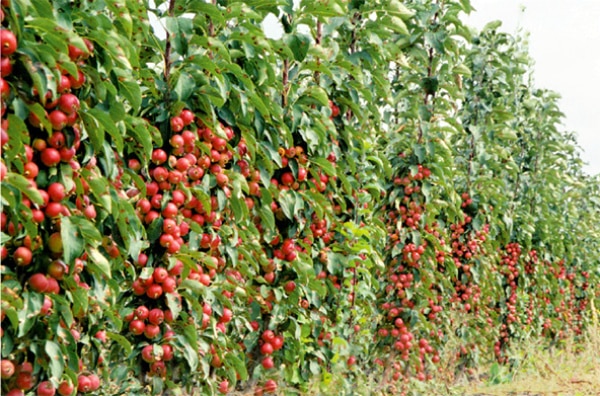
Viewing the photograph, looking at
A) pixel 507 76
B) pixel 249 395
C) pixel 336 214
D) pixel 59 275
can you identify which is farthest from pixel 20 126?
pixel 507 76

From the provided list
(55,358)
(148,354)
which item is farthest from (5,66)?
(148,354)

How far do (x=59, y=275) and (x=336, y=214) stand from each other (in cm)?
292

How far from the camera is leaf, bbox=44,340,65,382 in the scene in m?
2.44


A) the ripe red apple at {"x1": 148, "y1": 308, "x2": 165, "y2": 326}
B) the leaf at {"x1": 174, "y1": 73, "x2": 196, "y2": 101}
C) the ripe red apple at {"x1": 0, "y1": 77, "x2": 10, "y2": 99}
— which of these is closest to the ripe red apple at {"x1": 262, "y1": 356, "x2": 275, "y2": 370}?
the ripe red apple at {"x1": 148, "y1": 308, "x2": 165, "y2": 326}

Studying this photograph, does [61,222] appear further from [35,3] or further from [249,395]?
[249,395]

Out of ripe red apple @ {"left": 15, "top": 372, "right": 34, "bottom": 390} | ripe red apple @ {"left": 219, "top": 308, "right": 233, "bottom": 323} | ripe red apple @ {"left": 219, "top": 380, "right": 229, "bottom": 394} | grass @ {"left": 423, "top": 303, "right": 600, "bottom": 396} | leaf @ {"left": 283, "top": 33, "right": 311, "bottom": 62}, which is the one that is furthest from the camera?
grass @ {"left": 423, "top": 303, "right": 600, "bottom": 396}

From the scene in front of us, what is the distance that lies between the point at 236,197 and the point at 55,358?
1.54 meters

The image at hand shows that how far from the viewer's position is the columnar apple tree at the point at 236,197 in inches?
96.0

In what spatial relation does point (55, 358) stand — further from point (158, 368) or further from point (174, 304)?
point (158, 368)

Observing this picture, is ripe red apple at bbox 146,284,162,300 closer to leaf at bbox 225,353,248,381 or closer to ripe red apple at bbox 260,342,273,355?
leaf at bbox 225,353,248,381

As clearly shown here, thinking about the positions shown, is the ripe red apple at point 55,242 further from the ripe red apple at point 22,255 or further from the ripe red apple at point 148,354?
the ripe red apple at point 148,354

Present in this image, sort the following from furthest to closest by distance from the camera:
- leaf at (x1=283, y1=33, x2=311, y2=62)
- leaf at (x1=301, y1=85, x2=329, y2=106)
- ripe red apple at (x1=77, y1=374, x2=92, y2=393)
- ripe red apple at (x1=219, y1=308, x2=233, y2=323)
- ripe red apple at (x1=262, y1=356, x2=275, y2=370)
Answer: ripe red apple at (x1=262, y1=356, x2=275, y2=370), leaf at (x1=301, y1=85, x2=329, y2=106), leaf at (x1=283, y1=33, x2=311, y2=62), ripe red apple at (x1=219, y1=308, x2=233, y2=323), ripe red apple at (x1=77, y1=374, x2=92, y2=393)

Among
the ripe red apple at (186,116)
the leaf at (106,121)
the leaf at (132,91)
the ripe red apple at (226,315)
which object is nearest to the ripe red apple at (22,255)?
the leaf at (106,121)

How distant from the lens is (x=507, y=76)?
26.9 ft
